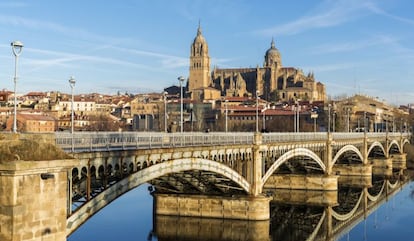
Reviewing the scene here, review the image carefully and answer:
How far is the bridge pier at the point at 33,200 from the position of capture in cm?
1346

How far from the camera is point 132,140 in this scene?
25.4 meters

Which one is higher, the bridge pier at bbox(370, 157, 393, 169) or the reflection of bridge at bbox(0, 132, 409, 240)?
the reflection of bridge at bbox(0, 132, 409, 240)

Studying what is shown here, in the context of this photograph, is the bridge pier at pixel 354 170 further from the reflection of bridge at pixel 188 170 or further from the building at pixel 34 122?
the building at pixel 34 122

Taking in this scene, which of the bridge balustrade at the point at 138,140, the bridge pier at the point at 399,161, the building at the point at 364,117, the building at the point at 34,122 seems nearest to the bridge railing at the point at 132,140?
the bridge balustrade at the point at 138,140

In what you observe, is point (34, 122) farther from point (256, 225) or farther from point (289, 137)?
point (256, 225)

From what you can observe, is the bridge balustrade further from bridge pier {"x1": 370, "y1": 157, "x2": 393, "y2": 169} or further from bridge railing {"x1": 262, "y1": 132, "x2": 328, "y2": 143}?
bridge pier {"x1": 370, "y1": 157, "x2": 393, "y2": 169}

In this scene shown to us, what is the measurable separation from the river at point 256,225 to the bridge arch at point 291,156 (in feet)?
11.9

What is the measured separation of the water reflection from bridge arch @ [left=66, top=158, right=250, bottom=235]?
10.8 ft

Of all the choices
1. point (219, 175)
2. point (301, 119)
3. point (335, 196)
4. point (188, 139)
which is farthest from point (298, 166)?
point (301, 119)

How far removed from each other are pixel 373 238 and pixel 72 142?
26936 mm

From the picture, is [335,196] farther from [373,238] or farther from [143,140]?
[143,140]

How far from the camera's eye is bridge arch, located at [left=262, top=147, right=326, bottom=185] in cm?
4159

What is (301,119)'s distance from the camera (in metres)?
146

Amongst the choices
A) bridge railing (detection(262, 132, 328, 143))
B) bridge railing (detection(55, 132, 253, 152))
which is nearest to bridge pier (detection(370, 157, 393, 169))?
bridge railing (detection(262, 132, 328, 143))
